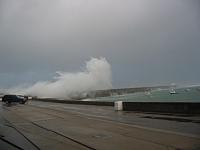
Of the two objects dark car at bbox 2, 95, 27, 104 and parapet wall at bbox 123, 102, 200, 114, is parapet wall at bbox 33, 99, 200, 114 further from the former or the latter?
dark car at bbox 2, 95, 27, 104

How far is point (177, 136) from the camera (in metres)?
13.5

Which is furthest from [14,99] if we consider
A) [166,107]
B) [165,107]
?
[166,107]

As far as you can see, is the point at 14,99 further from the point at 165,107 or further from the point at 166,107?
the point at 166,107

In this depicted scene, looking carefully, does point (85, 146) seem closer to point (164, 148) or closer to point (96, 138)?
point (96, 138)

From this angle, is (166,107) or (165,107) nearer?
(166,107)

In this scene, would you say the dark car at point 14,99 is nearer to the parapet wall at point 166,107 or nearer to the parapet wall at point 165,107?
the parapet wall at point 165,107

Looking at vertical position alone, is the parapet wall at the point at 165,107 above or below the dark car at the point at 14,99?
below

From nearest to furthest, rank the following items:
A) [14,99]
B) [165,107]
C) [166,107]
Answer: [166,107] → [165,107] → [14,99]

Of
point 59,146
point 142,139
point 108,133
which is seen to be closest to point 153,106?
point 108,133

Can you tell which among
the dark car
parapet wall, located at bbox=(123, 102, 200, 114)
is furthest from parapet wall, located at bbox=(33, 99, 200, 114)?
the dark car

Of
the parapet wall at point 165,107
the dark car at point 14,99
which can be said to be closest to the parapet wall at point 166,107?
the parapet wall at point 165,107

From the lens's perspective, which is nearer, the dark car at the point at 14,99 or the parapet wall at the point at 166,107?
the parapet wall at the point at 166,107

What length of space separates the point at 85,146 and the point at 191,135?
15.9ft

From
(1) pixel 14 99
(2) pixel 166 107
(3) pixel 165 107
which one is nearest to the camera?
(2) pixel 166 107
